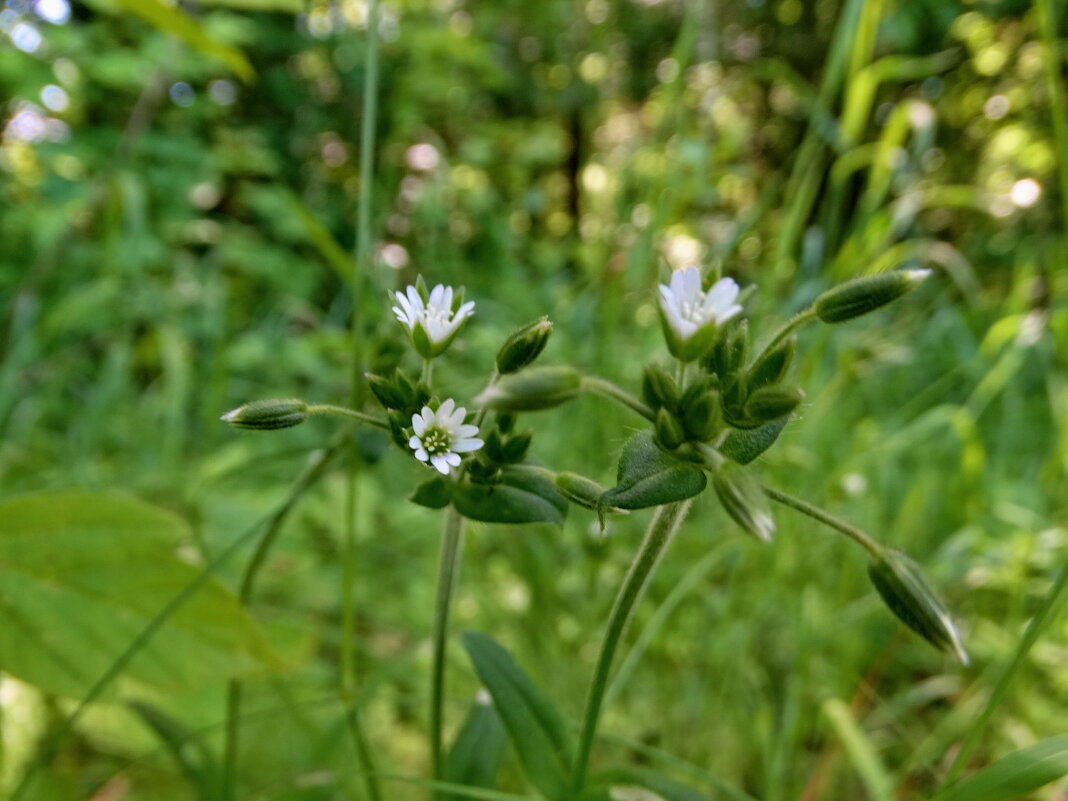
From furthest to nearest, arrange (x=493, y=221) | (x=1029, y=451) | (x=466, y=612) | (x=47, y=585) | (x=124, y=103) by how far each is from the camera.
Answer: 1. (x=124, y=103)
2. (x=493, y=221)
3. (x=1029, y=451)
4. (x=466, y=612)
5. (x=47, y=585)

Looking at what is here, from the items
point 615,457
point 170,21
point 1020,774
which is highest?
point 170,21

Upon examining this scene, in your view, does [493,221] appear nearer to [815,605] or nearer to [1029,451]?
[1029,451]

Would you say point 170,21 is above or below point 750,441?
above

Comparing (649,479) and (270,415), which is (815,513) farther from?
(270,415)

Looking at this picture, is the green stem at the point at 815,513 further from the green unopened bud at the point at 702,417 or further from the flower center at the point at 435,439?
the flower center at the point at 435,439

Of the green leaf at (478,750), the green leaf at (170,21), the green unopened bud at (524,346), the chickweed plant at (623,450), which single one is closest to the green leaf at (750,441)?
the chickweed plant at (623,450)

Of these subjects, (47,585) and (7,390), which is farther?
(7,390)

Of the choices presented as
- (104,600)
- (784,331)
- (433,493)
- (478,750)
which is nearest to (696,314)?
(784,331)

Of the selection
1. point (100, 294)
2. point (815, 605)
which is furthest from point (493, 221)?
point (815, 605)
